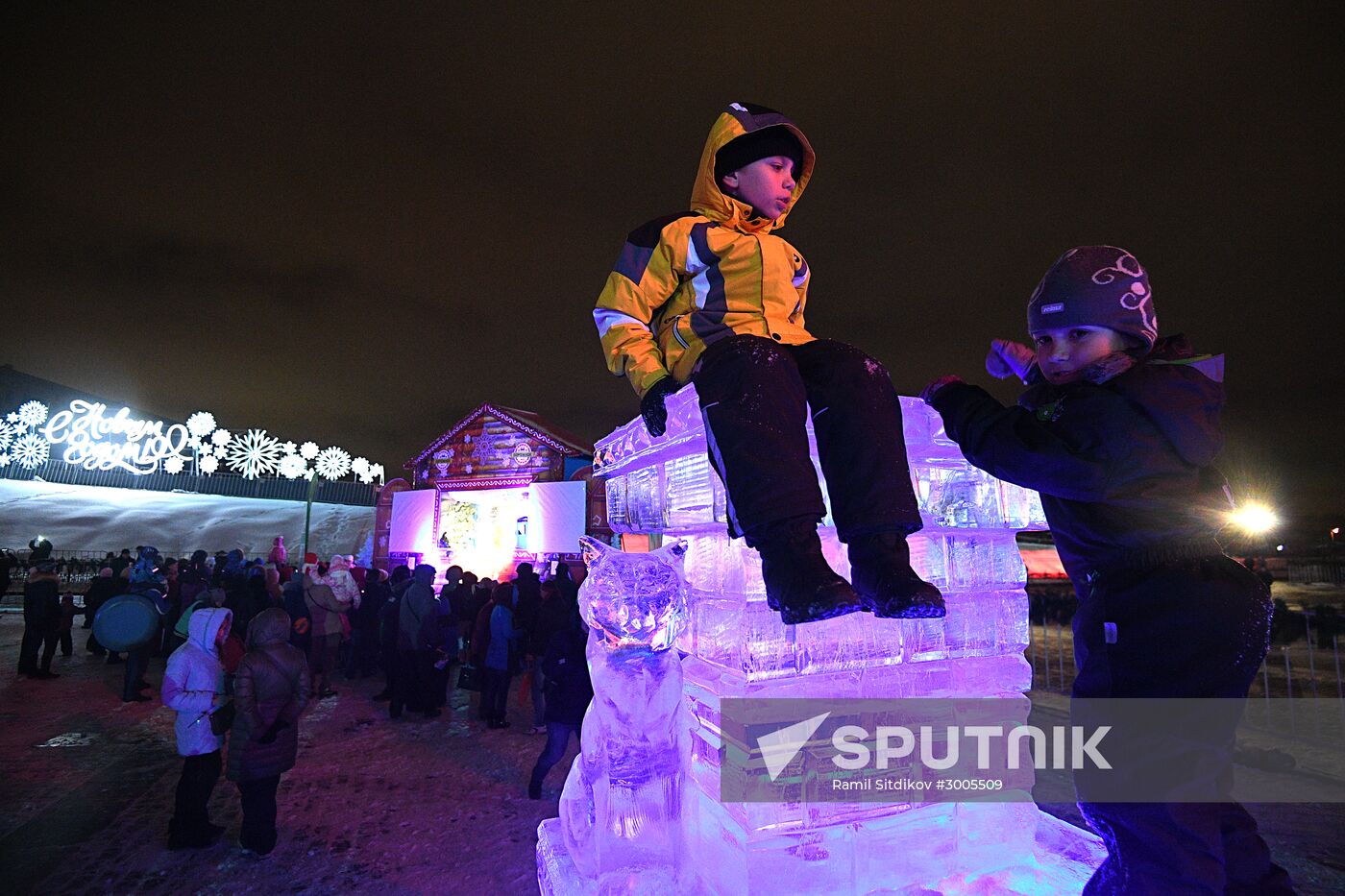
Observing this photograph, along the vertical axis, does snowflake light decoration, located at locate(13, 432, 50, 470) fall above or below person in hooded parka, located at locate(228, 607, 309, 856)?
above

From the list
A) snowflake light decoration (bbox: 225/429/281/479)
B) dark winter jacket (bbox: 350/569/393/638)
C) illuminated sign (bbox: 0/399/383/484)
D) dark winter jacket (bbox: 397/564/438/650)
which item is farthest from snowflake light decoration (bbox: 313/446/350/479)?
dark winter jacket (bbox: 397/564/438/650)

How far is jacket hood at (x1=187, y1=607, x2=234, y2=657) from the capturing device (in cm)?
473

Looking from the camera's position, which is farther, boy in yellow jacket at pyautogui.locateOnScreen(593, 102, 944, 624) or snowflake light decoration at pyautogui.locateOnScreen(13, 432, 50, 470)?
snowflake light decoration at pyautogui.locateOnScreen(13, 432, 50, 470)

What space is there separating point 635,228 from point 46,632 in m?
13.1

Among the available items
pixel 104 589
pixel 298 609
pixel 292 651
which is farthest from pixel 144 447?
pixel 292 651

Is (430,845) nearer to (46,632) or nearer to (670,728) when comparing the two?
(670,728)

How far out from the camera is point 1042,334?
1792 mm

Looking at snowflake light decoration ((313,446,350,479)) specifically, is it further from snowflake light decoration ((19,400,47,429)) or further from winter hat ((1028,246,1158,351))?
winter hat ((1028,246,1158,351))

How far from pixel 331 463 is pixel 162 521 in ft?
26.2

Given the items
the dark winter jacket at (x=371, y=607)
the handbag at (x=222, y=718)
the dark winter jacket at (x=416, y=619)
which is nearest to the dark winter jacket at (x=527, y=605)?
the dark winter jacket at (x=416, y=619)

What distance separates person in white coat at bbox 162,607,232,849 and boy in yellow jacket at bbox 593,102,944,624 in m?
4.51

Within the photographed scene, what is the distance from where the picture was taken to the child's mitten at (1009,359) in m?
2.04

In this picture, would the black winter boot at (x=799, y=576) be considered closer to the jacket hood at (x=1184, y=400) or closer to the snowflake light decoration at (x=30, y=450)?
the jacket hood at (x=1184, y=400)

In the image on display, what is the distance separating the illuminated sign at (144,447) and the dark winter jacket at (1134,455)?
119ft
